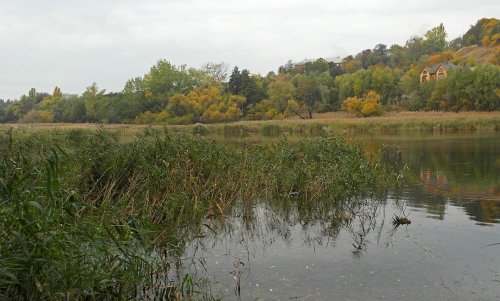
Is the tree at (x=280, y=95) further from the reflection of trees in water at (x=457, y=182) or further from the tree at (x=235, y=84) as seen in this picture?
the reflection of trees in water at (x=457, y=182)

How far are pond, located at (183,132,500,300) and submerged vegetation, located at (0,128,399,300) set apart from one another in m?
0.66

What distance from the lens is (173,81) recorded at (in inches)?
3851

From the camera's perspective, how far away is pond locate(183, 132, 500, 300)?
7.92 m

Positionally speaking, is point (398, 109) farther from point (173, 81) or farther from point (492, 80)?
point (173, 81)

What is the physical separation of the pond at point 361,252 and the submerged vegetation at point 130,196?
2.17 ft

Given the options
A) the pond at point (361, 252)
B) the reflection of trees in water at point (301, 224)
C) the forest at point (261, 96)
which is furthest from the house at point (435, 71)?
the reflection of trees in water at point (301, 224)

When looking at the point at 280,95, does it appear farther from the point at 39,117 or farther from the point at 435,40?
the point at 435,40

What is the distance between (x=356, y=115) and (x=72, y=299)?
3277 inches

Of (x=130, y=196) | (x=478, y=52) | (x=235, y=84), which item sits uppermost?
(x=478, y=52)

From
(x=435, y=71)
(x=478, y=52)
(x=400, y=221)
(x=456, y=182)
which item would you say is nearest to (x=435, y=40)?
(x=478, y=52)

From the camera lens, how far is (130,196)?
1125cm

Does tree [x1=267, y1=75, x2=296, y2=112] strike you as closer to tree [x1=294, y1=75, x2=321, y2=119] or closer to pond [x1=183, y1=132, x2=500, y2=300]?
tree [x1=294, y1=75, x2=321, y2=119]

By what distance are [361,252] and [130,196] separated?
5567 mm

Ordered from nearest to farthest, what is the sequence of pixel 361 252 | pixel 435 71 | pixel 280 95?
pixel 361 252
pixel 280 95
pixel 435 71
